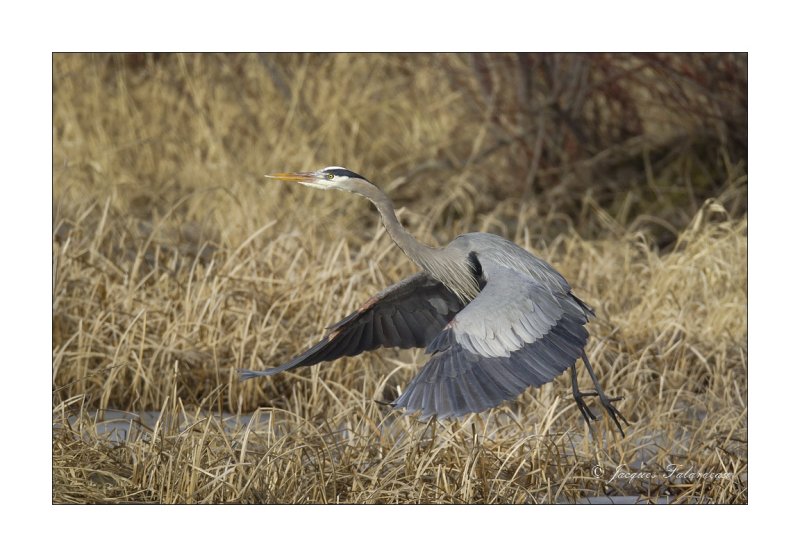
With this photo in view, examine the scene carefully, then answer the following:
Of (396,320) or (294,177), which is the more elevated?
(294,177)

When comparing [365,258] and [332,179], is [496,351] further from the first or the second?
[365,258]

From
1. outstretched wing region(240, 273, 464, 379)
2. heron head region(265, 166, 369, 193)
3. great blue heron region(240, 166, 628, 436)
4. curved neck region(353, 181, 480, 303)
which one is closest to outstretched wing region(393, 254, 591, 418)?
great blue heron region(240, 166, 628, 436)

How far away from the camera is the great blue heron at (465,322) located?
3.39 meters

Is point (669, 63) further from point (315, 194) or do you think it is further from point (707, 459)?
point (707, 459)

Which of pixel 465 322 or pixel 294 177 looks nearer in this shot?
pixel 465 322

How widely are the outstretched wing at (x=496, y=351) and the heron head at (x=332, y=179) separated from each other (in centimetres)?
Result: 57

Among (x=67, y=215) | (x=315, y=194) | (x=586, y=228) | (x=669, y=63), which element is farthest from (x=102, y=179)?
(x=669, y=63)

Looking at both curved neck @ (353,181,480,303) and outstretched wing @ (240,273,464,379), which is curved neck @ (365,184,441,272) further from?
outstretched wing @ (240,273,464,379)

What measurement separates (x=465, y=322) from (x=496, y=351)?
13 cm

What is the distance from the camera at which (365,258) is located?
5.78 metres

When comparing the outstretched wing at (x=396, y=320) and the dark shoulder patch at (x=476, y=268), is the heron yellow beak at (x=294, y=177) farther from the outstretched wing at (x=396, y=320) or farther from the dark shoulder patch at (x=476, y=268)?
the dark shoulder patch at (x=476, y=268)

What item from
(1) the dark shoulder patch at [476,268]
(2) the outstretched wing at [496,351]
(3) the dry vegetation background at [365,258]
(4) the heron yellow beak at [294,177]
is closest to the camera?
(2) the outstretched wing at [496,351]

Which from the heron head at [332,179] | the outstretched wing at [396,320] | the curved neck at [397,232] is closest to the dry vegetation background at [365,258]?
the outstretched wing at [396,320]

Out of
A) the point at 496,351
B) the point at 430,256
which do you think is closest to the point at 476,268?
the point at 430,256
